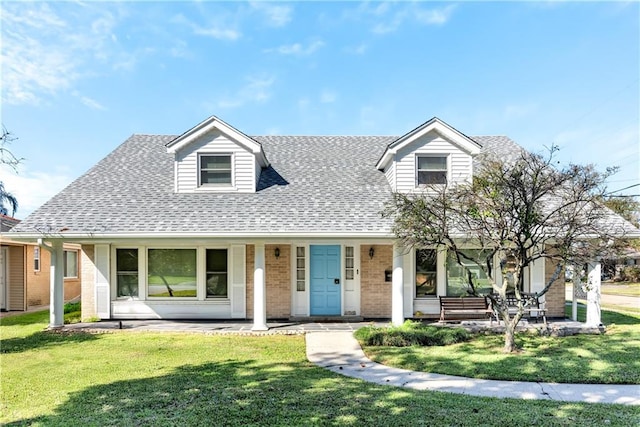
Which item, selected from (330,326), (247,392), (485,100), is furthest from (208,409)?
(485,100)

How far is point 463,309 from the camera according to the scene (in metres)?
11.3

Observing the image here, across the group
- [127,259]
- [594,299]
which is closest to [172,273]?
[127,259]

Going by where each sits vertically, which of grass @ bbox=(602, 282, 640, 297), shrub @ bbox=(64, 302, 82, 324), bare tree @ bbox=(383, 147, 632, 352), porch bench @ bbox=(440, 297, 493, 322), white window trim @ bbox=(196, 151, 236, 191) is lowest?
grass @ bbox=(602, 282, 640, 297)

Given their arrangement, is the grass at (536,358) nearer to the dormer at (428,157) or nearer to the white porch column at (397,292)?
the white porch column at (397,292)

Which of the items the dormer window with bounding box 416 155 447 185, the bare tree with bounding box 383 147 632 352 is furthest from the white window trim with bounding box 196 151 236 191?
the bare tree with bounding box 383 147 632 352

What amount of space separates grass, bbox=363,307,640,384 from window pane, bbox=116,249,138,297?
308 inches

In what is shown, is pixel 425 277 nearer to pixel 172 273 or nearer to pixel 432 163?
pixel 432 163

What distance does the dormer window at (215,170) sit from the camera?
12.8m

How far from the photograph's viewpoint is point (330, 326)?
11242 mm

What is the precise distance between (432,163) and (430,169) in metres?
0.23

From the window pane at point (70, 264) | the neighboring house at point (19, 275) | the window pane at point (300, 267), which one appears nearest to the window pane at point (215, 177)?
the window pane at point (300, 267)

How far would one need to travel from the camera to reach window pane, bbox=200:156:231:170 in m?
12.8

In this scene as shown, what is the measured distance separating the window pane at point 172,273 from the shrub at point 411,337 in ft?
19.1

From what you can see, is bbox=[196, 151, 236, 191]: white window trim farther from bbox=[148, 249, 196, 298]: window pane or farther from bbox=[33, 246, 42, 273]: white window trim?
bbox=[33, 246, 42, 273]: white window trim
